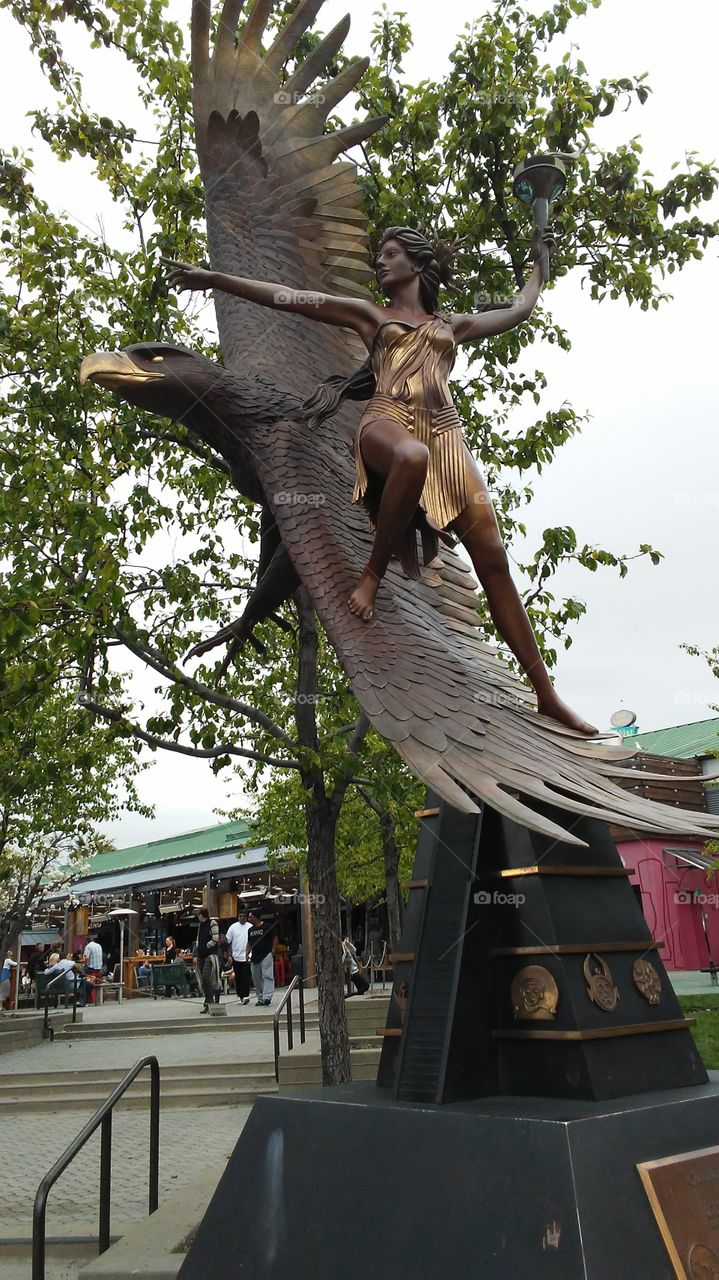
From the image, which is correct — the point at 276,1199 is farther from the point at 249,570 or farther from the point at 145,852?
the point at 145,852

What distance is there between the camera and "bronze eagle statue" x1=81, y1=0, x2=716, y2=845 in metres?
3.43

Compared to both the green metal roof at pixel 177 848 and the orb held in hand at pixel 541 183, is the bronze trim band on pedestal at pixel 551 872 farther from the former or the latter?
the green metal roof at pixel 177 848

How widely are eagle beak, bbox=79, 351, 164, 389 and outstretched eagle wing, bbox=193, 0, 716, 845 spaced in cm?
54

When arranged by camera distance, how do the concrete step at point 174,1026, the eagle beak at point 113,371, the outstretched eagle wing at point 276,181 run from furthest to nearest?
the concrete step at point 174,1026 < the outstretched eagle wing at point 276,181 < the eagle beak at point 113,371

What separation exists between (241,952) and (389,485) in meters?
16.5

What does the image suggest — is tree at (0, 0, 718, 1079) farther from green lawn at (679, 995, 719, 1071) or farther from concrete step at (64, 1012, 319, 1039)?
concrete step at (64, 1012, 319, 1039)

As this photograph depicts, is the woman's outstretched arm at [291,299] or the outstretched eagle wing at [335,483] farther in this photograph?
the woman's outstretched arm at [291,299]

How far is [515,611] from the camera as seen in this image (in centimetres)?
411

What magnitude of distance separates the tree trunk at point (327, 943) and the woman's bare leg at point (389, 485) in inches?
164

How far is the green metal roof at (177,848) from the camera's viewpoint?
30547 millimetres

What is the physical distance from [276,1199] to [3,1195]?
5.66 meters

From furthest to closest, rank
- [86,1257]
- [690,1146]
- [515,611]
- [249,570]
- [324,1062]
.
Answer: [249,570] → [324,1062] → [86,1257] → [515,611] → [690,1146]

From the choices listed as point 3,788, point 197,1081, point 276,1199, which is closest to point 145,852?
point 3,788

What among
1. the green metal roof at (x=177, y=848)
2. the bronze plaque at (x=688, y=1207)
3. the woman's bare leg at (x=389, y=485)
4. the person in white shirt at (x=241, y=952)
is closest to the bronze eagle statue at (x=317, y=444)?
the woman's bare leg at (x=389, y=485)
